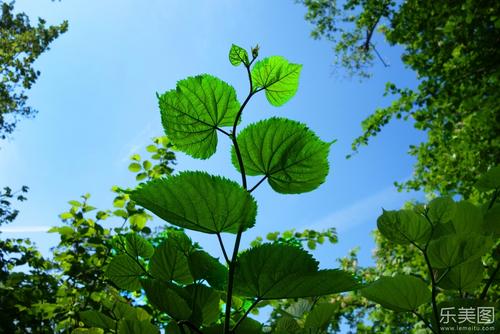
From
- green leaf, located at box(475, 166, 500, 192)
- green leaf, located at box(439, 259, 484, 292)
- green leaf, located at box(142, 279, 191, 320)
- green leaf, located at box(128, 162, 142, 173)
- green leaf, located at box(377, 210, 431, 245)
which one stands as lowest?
green leaf, located at box(142, 279, 191, 320)

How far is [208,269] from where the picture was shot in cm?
55

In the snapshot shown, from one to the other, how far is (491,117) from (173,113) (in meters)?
Answer: 4.85

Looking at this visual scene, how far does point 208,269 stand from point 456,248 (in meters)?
0.37

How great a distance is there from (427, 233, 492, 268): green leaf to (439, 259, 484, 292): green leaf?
42 mm

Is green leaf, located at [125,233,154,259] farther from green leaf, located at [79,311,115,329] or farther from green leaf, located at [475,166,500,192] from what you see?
green leaf, located at [475,166,500,192]

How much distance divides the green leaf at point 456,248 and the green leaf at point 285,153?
0.21 metres

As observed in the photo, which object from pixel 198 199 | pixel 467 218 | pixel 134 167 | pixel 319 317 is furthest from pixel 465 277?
pixel 134 167

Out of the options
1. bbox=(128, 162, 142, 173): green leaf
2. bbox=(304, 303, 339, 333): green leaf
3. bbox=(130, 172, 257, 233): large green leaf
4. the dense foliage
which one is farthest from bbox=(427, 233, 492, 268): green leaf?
the dense foliage

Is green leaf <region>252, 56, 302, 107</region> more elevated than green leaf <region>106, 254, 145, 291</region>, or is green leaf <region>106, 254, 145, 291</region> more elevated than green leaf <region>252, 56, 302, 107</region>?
green leaf <region>252, 56, 302, 107</region>

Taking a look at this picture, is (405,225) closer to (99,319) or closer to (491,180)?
(491,180)

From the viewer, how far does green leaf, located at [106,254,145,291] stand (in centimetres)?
63

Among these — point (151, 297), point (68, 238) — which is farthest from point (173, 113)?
point (68, 238)

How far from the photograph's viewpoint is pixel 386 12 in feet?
20.6

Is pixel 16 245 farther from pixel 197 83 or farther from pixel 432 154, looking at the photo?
pixel 432 154
